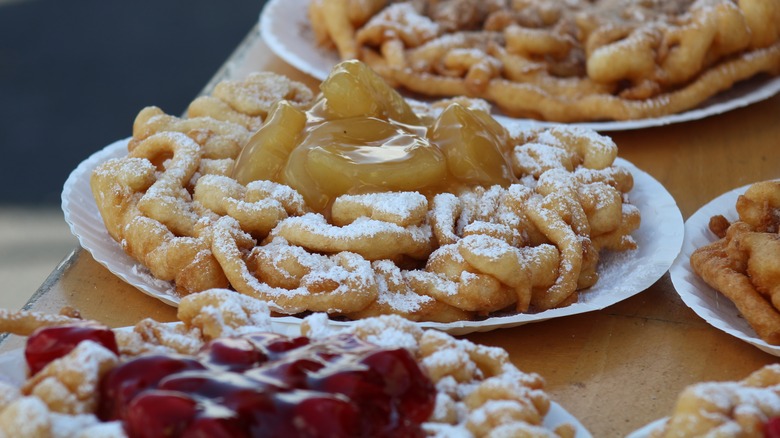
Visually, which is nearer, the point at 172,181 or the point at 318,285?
the point at 318,285

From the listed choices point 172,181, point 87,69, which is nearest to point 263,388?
point 172,181

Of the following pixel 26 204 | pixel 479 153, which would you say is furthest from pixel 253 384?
pixel 26 204

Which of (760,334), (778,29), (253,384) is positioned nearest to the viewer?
(253,384)

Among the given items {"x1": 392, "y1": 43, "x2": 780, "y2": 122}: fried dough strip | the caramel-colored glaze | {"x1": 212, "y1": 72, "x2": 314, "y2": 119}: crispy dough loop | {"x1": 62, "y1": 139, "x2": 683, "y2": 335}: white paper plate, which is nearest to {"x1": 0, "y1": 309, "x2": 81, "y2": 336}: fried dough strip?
{"x1": 62, "y1": 139, "x2": 683, "y2": 335}: white paper plate

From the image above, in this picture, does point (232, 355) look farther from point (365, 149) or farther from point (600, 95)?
point (600, 95)

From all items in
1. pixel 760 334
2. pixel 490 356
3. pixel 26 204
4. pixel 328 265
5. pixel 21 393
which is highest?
pixel 21 393

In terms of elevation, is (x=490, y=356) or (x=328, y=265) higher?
(x=490, y=356)

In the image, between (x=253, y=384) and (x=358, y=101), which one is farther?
(x=358, y=101)

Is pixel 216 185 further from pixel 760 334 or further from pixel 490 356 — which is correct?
pixel 760 334
